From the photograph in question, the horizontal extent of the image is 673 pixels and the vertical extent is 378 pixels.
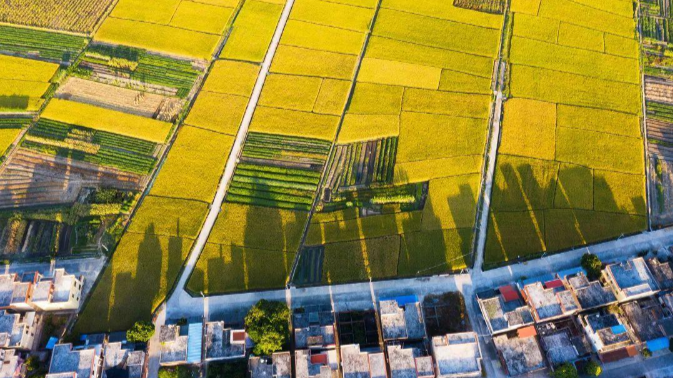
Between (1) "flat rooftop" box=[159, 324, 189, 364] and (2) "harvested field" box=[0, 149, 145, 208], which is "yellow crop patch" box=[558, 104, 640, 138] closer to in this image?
(1) "flat rooftop" box=[159, 324, 189, 364]

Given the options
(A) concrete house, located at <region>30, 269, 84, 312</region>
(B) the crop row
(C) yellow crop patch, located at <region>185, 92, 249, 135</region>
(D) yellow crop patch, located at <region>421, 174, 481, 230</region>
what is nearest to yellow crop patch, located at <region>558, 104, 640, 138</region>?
(D) yellow crop patch, located at <region>421, 174, 481, 230</region>

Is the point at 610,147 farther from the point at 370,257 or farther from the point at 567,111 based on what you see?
the point at 370,257

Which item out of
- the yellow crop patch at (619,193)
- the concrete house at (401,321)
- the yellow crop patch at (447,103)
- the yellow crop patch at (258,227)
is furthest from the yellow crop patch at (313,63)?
the yellow crop patch at (619,193)

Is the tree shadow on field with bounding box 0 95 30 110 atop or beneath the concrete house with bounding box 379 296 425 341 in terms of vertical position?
atop

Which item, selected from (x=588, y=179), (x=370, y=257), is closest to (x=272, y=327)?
(x=370, y=257)

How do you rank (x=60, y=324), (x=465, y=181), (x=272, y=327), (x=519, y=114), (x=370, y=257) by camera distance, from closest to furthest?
(x=272, y=327) < (x=60, y=324) < (x=370, y=257) < (x=465, y=181) < (x=519, y=114)
